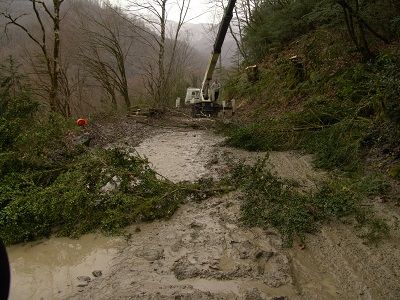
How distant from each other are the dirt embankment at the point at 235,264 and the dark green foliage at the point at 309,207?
0.15 m

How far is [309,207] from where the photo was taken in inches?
182

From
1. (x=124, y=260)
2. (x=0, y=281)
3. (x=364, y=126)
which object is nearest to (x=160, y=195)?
(x=124, y=260)

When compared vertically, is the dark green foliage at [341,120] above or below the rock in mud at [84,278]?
above

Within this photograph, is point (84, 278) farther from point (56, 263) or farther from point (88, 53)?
point (88, 53)

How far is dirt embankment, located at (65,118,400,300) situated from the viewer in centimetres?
326

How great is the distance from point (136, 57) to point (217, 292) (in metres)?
24.3

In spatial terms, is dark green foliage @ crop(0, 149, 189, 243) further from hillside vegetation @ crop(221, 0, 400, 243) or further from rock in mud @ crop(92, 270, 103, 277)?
hillside vegetation @ crop(221, 0, 400, 243)

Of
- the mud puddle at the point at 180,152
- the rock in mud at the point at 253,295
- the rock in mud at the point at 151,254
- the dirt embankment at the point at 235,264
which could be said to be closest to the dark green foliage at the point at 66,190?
the dirt embankment at the point at 235,264

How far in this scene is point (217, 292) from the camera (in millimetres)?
3293

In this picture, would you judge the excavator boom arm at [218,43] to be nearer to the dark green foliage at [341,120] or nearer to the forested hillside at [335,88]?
the forested hillside at [335,88]

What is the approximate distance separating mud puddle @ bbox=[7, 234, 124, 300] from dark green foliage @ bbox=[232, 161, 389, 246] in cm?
191

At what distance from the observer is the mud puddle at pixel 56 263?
3.62 metres

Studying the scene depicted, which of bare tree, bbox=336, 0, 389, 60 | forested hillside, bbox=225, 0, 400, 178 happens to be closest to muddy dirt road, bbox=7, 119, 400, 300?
forested hillside, bbox=225, 0, 400, 178

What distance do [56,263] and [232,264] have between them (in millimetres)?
2160
